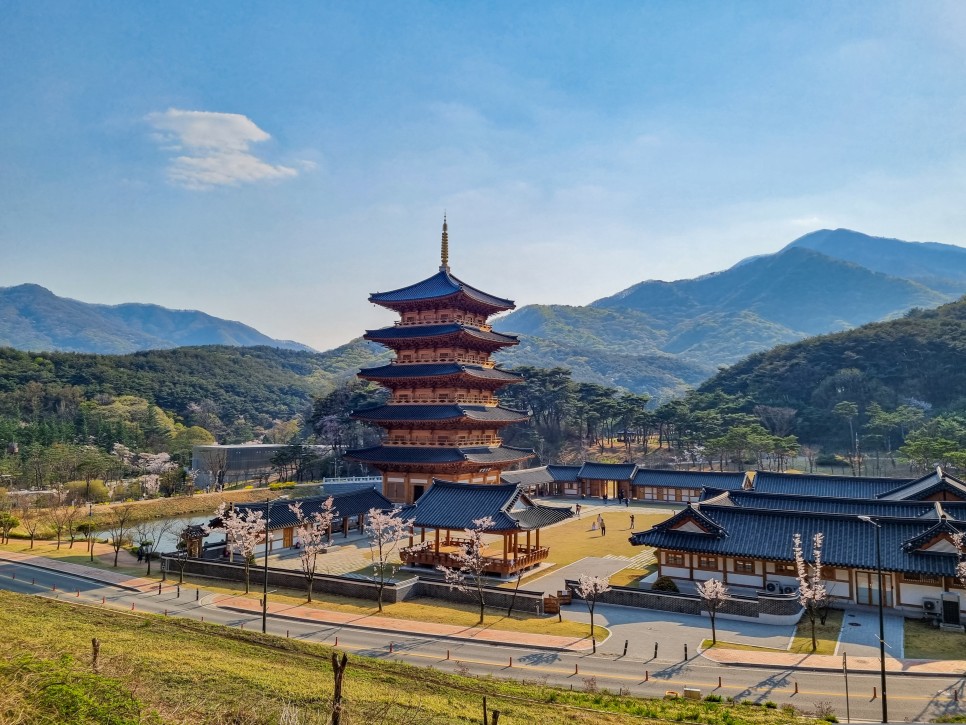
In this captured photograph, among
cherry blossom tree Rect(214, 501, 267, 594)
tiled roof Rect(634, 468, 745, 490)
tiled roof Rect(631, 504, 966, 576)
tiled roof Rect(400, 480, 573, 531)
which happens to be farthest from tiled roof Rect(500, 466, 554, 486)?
tiled roof Rect(631, 504, 966, 576)

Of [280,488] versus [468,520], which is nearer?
[468,520]

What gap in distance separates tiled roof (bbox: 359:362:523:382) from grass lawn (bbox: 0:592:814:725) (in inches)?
1390

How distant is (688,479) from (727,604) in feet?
140

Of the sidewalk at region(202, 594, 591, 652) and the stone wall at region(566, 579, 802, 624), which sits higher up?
the stone wall at region(566, 579, 802, 624)

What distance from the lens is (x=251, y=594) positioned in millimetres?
35781

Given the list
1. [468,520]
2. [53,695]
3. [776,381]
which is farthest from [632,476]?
[776,381]

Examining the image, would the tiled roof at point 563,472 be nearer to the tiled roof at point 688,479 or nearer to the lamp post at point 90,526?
the tiled roof at point 688,479

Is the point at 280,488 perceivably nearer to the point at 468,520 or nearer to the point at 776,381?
the point at 468,520

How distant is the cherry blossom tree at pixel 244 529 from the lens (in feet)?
119

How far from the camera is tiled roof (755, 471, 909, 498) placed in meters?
51.4

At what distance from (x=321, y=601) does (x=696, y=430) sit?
7992 cm

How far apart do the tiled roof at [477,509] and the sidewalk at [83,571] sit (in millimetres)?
15960

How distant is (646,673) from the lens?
23344 millimetres

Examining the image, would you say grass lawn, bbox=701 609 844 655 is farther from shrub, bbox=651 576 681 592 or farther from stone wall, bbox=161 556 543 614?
stone wall, bbox=161 556 543 614
